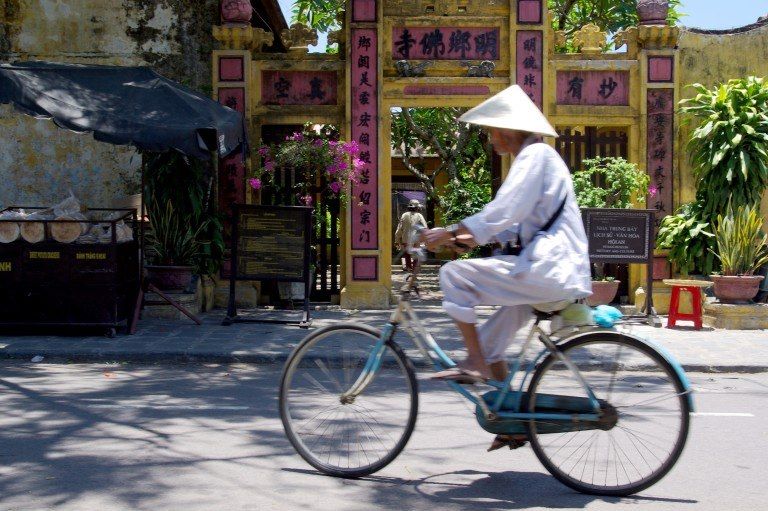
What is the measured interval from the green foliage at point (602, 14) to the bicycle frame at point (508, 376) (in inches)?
642

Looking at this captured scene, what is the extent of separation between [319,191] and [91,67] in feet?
13.0

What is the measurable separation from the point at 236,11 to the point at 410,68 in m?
2.54

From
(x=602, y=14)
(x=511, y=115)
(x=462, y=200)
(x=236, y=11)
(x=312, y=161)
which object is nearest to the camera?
(x=511, y=115)

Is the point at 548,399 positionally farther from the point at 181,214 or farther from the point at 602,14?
the point at 602,14

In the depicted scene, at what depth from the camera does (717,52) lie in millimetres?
13695

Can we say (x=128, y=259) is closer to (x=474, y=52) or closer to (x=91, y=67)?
(x=91, y=67)

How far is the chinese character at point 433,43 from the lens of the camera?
1347 cm

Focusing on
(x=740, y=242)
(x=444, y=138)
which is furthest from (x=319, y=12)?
(x=740, y=242)

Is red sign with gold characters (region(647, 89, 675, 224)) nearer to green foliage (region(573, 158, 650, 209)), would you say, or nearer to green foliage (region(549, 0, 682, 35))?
green foliage (region(573, 158, 650, 209))

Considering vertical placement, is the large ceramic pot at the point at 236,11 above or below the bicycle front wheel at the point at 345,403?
above

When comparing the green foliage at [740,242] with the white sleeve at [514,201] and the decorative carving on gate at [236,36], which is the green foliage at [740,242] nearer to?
the decorative carving on gate at [236,36]

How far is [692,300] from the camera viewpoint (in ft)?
38.8

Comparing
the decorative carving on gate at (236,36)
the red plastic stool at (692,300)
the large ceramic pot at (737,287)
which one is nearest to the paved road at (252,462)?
the red plastic stool at (692,300)

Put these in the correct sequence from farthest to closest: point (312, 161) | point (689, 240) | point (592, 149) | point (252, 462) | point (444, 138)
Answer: point (444, 138) < point (592, 149) < point (312, 161) < point (689, 240) < point (252, 462)
